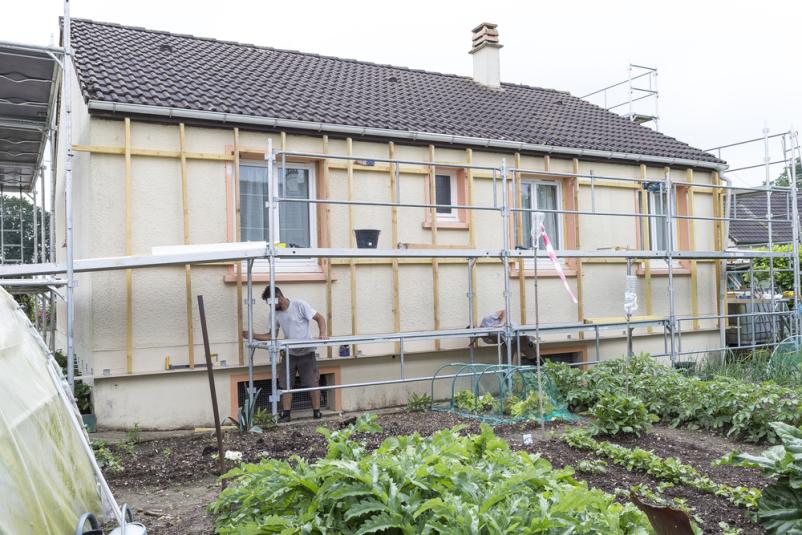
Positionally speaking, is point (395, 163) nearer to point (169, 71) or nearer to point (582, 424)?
point (169, 71)

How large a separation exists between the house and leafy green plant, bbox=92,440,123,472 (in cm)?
135

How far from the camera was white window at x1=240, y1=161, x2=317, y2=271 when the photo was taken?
33.6 feet

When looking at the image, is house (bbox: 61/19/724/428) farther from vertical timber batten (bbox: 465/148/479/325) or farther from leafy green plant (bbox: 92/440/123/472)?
leafy green plant (bbox: 92/440/123/472)

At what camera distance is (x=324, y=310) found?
34.0 feet

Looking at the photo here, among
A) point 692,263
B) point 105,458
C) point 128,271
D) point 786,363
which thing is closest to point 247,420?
point 105,458

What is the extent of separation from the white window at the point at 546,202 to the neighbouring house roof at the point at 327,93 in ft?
2.66

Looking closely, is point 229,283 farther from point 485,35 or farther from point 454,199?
point 485,35

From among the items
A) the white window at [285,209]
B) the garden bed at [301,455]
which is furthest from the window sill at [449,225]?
the garden bed at [301,455]

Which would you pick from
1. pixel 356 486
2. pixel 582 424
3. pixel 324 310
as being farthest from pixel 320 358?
pixel 356 486

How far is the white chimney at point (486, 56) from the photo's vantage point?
15.4 meters

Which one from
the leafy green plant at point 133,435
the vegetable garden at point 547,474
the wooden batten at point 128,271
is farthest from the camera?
the wooden batten at point 128,271

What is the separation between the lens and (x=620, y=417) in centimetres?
763

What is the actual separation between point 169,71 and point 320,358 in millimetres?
4894

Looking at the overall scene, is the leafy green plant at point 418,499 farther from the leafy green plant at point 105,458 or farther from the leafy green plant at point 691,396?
the leafy green plant at point 691,396
